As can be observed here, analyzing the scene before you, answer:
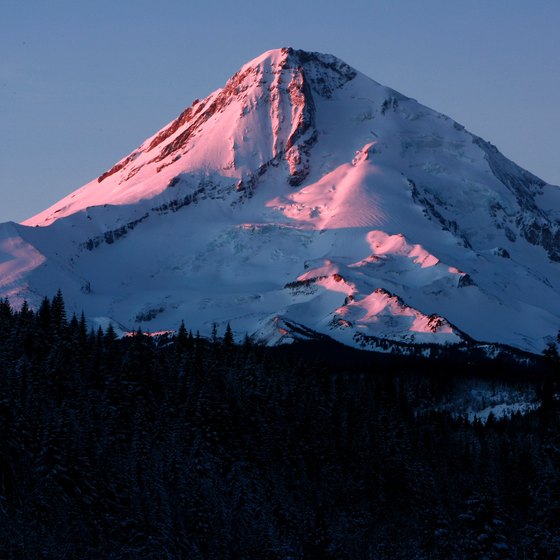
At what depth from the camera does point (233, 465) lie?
405 ft

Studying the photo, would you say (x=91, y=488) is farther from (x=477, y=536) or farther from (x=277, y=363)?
(x=277, y=363)

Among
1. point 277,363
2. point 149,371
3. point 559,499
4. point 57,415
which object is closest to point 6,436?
point 57,415

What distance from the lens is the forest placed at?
91.2 metres

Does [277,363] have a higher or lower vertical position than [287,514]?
higher

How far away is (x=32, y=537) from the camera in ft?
276

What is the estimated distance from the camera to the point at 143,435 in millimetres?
120250

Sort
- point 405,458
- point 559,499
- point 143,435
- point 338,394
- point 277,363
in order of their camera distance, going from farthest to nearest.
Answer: point 277,363 < point 338,394 < point 405,458 < point 143,435 < point 559,499

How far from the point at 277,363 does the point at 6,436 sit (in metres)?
72.9

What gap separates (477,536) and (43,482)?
3366 centimetres

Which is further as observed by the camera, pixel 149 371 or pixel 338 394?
pixel 338 394

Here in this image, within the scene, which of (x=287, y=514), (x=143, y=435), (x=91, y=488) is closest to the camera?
(x=91, y=488)

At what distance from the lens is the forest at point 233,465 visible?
9125 cm

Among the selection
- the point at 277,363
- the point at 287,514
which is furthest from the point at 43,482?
the point at 277,363

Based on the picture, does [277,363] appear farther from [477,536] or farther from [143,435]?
[477,536]
